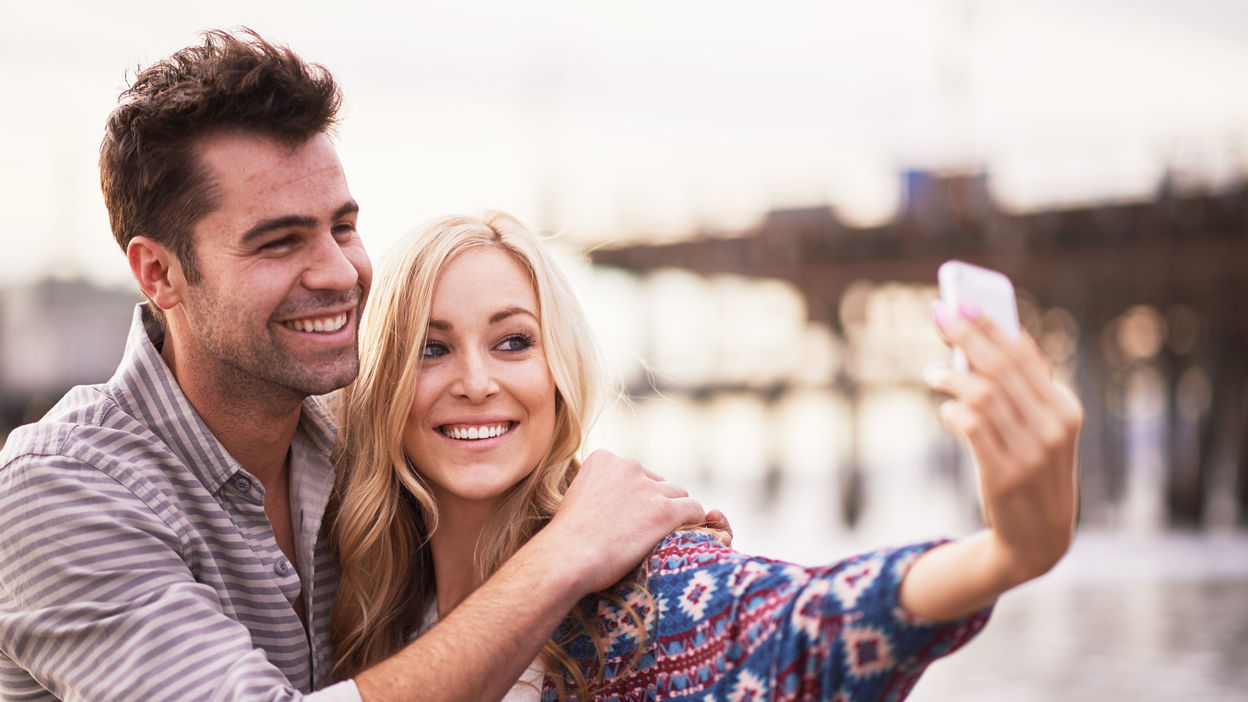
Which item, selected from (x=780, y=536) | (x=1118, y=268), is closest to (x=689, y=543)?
(x=1118, y=268)

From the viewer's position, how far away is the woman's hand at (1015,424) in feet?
5.74

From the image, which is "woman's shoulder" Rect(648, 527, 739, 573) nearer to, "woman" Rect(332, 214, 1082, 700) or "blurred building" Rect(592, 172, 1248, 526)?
"woman" Rect(332, 214, 1082, 700)

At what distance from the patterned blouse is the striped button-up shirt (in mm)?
652

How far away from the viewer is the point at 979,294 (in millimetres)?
1775

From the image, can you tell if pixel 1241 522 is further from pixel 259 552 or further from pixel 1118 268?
pixel 259 552

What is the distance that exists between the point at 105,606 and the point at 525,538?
3.56ft

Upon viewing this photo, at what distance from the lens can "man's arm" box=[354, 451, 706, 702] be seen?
8.04ft

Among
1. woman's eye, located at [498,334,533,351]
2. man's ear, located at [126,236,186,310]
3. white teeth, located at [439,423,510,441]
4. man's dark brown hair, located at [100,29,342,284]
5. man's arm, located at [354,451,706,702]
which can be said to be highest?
man's dark brown hair, located at [100,29,342,284]

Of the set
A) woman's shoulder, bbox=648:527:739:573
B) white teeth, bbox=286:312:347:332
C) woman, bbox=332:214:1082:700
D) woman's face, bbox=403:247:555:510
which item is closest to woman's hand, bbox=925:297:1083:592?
woman, bbox=332:214:1082:700

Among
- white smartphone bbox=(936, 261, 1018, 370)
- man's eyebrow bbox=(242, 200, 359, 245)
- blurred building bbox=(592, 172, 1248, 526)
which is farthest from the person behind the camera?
blurred building bbox=(592, 172, 1248, 526)

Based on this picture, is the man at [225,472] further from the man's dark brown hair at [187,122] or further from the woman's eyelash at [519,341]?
the woman's eyelash at [519,341]

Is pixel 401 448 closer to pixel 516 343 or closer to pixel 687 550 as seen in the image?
pixel 516 343

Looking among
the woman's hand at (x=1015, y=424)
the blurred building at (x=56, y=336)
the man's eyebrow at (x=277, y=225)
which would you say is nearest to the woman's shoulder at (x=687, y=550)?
the woman's hand at (x=1015, y=424)

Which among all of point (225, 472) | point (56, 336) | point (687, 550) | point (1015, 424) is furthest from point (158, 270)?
point (56, 336)
